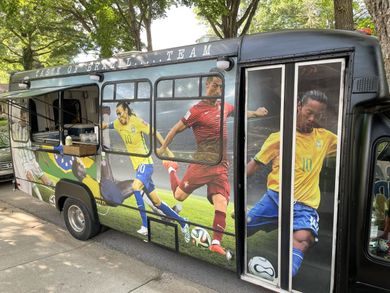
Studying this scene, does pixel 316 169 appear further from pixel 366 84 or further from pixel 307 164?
pixel 366 84

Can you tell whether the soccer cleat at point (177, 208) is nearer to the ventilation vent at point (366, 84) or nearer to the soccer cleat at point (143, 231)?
the soccer cleat at point (143, 231)

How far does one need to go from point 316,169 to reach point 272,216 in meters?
0.62

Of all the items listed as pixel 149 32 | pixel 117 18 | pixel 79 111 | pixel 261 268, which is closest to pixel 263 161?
pixel 261 268

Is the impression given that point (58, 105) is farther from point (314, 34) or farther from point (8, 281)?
point (314, 34)

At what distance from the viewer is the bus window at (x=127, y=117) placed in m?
4.08

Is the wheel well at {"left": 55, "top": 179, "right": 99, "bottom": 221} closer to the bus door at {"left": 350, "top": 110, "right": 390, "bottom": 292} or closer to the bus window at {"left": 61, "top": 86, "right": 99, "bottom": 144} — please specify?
the bus window at {"left": 61, "top": 86, "right": 99, "bottom": 144}

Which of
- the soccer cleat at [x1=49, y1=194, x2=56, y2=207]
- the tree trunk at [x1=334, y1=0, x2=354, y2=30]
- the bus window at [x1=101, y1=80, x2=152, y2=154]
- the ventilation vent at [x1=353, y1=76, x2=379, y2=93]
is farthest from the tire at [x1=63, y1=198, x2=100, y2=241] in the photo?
the tree trunk at [x1=334, y1=0, x2=354, y2=30]

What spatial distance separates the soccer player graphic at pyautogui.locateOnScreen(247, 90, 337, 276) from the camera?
111 inches

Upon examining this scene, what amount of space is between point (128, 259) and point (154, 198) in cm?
119

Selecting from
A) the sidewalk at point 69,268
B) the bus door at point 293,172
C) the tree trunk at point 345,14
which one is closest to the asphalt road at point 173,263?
the sidewalk at point 69,268

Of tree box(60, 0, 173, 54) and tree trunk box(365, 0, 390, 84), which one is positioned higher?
tree box(60, 0, 173, 54)

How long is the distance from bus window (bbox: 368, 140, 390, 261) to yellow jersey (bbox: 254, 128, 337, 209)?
0.35 meters

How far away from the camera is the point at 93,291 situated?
3.86m

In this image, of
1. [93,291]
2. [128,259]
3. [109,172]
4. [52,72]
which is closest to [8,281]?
[93,291]
